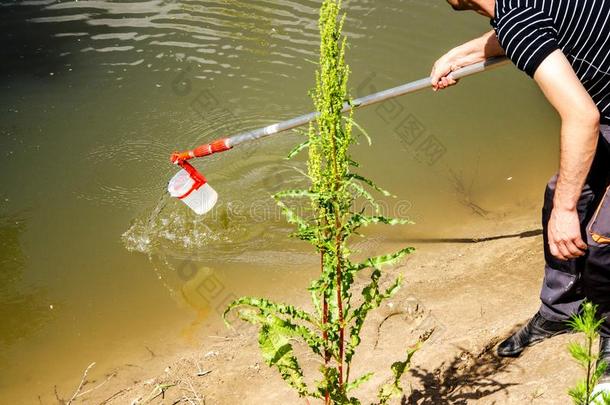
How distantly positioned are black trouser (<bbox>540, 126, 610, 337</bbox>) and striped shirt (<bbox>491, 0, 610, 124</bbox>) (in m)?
0.32

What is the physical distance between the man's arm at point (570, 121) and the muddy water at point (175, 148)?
237 centimetres

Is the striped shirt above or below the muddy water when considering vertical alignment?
above

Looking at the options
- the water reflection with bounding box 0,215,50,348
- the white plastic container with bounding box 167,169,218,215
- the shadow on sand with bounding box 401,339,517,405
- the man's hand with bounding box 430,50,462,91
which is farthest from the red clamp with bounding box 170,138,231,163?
the shadow on sand with bounding box 401,339,517,405

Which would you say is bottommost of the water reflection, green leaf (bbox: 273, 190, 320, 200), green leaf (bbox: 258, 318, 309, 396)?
the water reflection

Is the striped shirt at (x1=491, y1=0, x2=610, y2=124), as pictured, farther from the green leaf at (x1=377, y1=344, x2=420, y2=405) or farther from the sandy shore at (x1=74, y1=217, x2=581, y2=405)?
the sandy shore at (x1=74, y1=217, x2=581, y2=405)

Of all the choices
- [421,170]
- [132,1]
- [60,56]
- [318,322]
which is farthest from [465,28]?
[318,322]

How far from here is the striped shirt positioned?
212 centimetres

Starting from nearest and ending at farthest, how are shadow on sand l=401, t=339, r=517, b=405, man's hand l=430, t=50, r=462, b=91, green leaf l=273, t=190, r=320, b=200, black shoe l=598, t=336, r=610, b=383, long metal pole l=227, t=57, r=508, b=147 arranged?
green leaf l=273, t=190, r=320, b=200 < black shoe l=598, t=336, r=610, b=383 < shadow on sand l=401, t=339, r=517, b=405 < long metal pole l=227, t=57, r=508, b=147 < man's hand l=430, t=50, r=462, b=91

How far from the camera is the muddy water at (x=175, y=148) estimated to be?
4379 mm

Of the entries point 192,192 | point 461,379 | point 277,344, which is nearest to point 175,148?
point 192,192

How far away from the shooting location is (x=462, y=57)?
3326 millimetres

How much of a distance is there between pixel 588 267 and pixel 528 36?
3.38 ft

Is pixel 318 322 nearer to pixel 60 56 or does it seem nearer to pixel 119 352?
pixel 119 352

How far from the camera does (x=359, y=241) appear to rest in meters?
4.66
